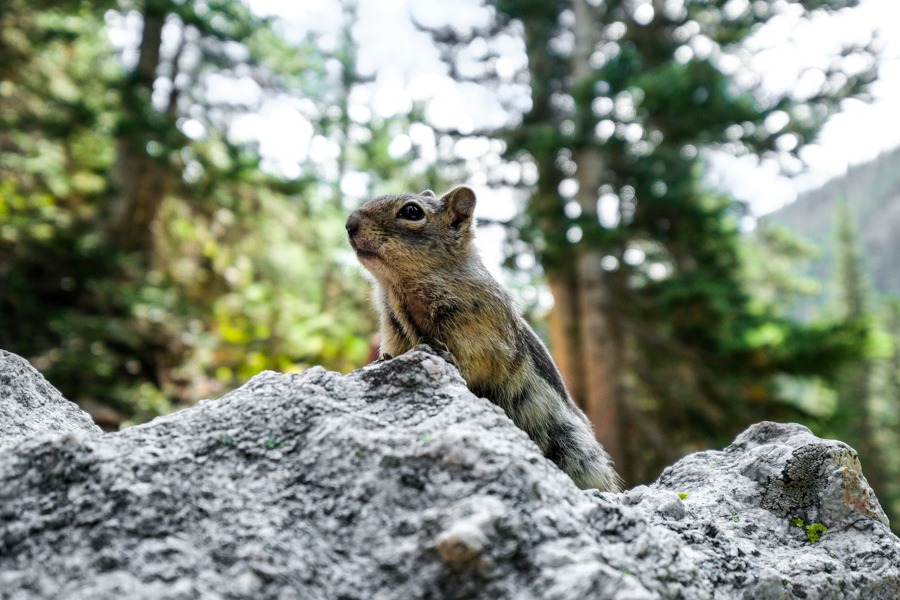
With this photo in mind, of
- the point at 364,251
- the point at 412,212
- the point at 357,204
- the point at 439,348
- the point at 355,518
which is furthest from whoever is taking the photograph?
the point at 357,204

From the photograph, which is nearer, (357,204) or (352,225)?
(352,225)

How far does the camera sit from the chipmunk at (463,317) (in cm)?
264

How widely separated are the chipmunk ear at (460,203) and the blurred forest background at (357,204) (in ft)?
15.5

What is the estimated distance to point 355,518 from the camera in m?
1.48

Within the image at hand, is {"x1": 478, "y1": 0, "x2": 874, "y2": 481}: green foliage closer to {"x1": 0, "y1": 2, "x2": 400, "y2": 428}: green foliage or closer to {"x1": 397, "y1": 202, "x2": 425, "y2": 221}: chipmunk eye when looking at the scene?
{"x1": 0, "y1": 2, "x2": 400, "y2": 428}: green foliage

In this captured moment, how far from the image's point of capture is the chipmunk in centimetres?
264

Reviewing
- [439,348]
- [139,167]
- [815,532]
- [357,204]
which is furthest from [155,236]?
[815,532]

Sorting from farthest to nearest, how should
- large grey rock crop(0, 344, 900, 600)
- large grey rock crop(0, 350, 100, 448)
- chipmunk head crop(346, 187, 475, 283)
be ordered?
chipmunk head crop(346, 187, 475, 283) → large grey rock crop(0, 350, 100, 448) → large grey rock crop(0, 344, 900, 600)

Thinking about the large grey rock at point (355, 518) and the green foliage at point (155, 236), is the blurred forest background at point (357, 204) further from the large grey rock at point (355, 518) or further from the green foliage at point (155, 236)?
the large grey rock at point (355, 518)

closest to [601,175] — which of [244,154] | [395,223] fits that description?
[244,154]

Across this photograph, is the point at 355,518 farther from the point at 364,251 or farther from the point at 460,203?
the point at 460,203

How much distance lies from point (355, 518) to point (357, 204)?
20.7 feet

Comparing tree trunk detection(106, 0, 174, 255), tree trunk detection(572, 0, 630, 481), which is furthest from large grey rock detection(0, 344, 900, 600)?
tree trunk detection(106, 0, 174, 255)

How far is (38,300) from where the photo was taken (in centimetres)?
795
